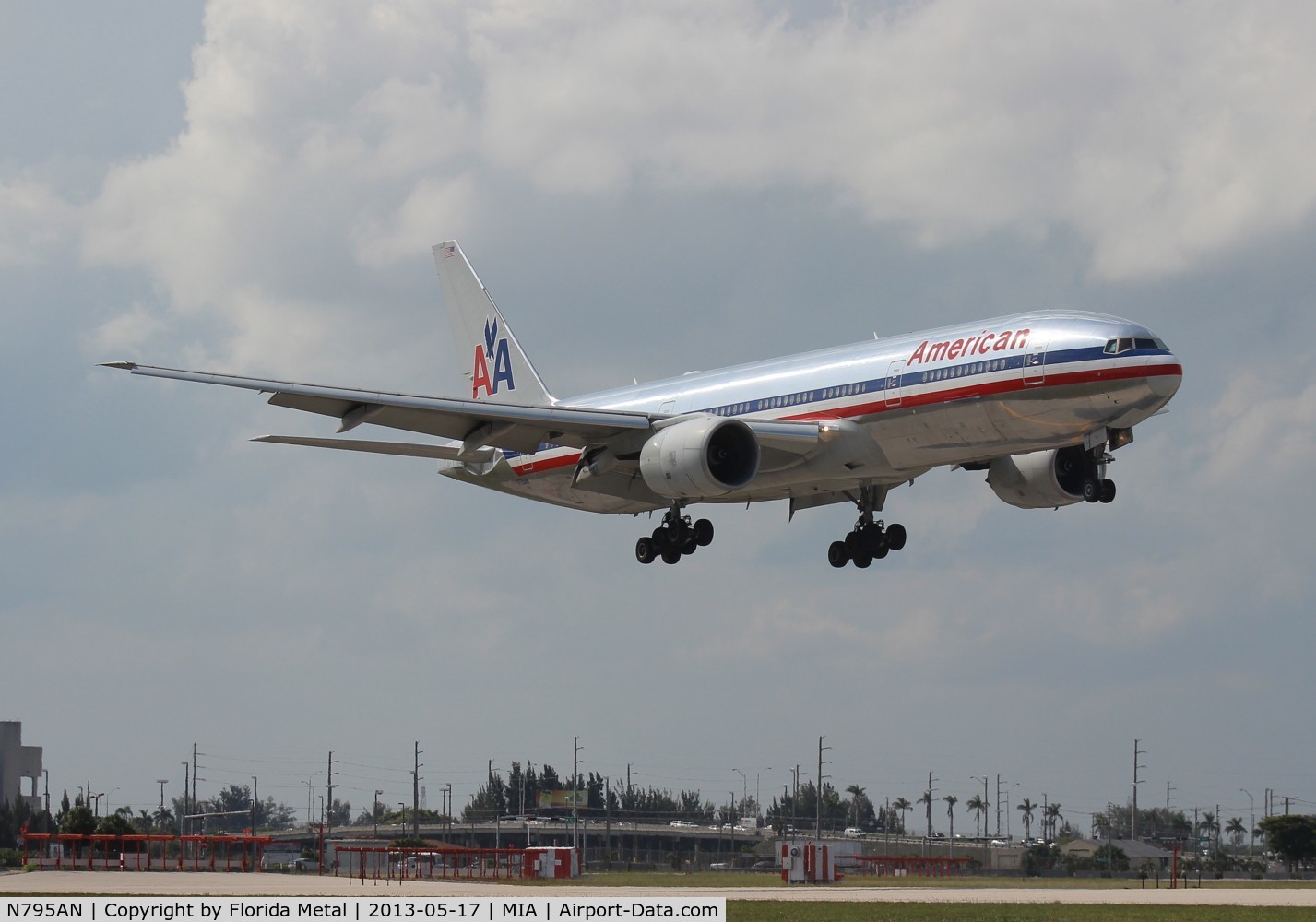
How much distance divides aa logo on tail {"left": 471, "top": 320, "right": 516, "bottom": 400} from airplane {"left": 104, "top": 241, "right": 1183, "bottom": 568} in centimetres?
755

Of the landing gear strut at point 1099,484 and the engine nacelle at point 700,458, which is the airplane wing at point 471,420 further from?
the landing gear strut at point 1099,484

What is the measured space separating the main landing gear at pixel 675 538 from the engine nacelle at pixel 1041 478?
→ 835 centimetres

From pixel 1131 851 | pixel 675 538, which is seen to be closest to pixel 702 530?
pixel 675 538

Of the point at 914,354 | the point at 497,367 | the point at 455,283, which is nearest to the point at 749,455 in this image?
the point at 914,354

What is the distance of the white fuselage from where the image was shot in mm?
36344

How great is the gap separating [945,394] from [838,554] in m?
10.7

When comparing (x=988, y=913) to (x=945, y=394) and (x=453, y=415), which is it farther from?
(x=453, y=415)

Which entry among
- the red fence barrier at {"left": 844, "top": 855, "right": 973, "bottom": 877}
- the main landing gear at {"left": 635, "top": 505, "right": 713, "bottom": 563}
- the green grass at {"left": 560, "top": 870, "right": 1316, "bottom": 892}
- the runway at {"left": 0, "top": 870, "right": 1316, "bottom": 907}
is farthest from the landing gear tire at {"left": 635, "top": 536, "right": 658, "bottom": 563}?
the red fence barrier at {"left": 844, "top": 855, "right": 973, "bottom": 877}

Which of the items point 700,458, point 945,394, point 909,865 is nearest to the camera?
point 945,394

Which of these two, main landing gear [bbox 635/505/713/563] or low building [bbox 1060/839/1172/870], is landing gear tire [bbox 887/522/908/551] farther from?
low building [bbox 1060/839/1172/870]

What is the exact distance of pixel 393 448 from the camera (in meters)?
47.7

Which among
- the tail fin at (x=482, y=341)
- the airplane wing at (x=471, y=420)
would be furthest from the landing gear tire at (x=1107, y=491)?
the tail fin at (x=482, y=341)

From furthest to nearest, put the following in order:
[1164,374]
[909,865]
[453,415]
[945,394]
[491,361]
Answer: [909,865], [491,361], [453,415], [945,394], [1164,374]

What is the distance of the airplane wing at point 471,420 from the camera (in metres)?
40.1
